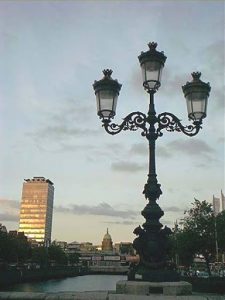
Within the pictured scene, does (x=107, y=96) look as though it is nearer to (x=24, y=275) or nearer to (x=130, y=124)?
(x=130, y=124)

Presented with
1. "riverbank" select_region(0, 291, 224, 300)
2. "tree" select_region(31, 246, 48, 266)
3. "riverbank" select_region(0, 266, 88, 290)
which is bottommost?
"riverbank" select_region(0, 266, 88, 290)

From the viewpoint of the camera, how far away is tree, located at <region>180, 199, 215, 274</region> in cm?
5516

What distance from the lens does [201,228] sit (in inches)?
2183

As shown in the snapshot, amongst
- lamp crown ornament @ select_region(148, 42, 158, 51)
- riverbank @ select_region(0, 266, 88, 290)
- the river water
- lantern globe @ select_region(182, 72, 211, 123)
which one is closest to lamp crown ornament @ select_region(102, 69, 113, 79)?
lamp crown ornament @ select_region(148, 42, 158, 51)

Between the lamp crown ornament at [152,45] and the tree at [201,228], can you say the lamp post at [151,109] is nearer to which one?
the lamp crown ornament at [152,45]

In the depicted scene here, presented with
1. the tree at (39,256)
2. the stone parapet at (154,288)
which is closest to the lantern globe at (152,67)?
the stone parapet at (154,288)

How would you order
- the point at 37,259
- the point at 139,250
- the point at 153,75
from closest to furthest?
the point at 139,250
the point at 153,75
the point at 37,259

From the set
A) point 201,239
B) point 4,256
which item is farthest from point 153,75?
point 4,256

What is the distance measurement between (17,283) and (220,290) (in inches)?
1596

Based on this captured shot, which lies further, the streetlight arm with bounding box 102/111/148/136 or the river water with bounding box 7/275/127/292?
the river water with bounding box 7/275/127/292

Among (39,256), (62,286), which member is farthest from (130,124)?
(39,256)

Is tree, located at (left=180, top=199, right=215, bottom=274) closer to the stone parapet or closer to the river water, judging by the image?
the river water

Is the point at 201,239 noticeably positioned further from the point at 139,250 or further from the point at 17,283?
the point at 139,250

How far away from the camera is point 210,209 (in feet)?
186
